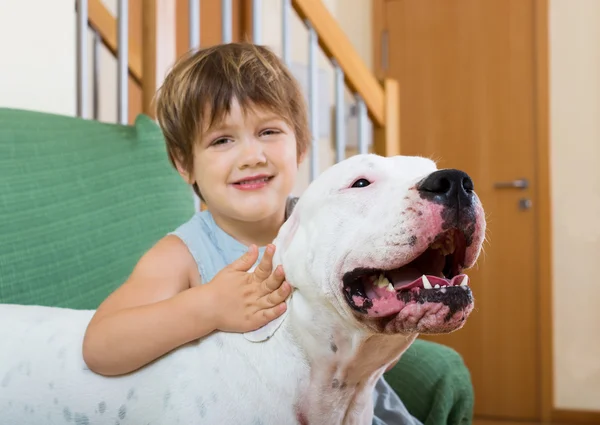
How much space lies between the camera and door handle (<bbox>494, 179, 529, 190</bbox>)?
12.0 feet

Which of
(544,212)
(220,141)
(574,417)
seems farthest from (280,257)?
(574,417)

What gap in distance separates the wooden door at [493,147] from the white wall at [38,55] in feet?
7.18

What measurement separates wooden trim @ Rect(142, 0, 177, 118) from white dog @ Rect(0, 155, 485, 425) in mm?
820

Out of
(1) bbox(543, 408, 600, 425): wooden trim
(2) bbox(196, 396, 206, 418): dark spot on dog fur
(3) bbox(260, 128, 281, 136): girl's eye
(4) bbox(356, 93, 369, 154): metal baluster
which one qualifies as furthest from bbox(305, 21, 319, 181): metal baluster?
(1) bbox(543, 408, 600, 425): wooden trim

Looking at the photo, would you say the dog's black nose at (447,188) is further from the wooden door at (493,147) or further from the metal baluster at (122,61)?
the wooden door at (493,147)

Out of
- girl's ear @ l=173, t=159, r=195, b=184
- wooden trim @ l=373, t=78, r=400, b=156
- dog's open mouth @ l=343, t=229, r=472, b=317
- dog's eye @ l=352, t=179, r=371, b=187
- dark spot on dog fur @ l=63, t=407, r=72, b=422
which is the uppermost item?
wooden trim @ l=373, t=78, r=400, b=156

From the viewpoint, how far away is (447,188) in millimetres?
779

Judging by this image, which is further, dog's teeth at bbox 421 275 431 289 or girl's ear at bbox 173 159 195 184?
girl's ear at bbox 173 159 195 184

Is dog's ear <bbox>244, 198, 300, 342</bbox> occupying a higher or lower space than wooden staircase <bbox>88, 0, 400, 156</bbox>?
lower

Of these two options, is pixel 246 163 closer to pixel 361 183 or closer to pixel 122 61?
pixel 361 183

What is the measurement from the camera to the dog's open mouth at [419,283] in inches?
30.2

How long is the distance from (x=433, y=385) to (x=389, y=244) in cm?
60

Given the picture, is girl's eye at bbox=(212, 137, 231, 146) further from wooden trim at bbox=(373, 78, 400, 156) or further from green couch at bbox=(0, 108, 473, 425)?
wooden trim at bbox=(373, 78, 400, 156)

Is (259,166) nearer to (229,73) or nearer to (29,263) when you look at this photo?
(229,73)
